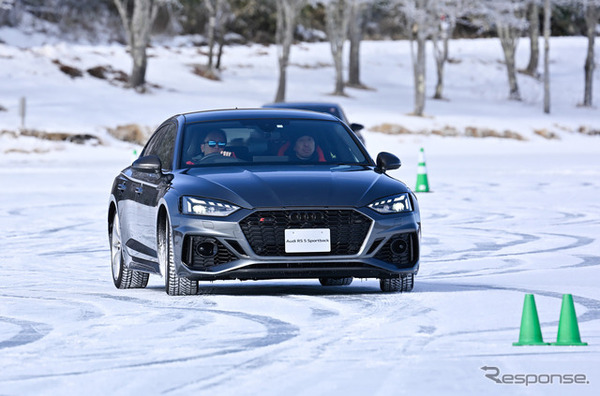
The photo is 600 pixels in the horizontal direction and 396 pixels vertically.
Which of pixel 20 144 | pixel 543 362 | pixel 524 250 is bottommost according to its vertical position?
pixel 20 144

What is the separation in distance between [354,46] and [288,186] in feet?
193

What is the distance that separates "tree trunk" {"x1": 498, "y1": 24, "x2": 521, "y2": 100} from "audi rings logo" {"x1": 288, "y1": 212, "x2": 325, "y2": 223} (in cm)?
6220

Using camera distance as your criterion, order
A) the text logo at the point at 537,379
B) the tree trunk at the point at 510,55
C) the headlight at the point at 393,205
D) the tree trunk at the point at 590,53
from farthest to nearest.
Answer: the tree trunk at the point at 510,55, the tree trunk at the point at 590,53, the headlight at the point at 393,205, the text logo at the point at 537,379

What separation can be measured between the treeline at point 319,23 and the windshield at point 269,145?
45.9 m

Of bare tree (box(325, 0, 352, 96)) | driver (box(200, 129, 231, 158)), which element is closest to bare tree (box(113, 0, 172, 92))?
bare tree (box(325, 0, 352, 96))

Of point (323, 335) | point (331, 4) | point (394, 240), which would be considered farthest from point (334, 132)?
point (331, 4)

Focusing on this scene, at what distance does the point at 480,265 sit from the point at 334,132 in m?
Answer: 2.42

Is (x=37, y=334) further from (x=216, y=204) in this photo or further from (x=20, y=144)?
(x=20, y=144)

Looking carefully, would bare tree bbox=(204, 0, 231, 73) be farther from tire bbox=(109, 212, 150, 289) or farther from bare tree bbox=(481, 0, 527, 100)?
tire bbox=(109, 212, 150, 289)

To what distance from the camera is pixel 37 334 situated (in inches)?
337

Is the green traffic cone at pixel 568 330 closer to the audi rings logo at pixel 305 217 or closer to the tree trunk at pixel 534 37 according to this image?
the audi rings logo at pixel 305 217

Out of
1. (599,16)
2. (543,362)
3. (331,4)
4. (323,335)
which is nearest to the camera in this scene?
(543,362)

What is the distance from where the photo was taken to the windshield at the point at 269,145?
36.4 ft

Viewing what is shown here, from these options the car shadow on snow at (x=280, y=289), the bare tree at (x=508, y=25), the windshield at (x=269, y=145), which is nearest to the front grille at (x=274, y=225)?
the car shadow on snow at (x=280, y=289)
